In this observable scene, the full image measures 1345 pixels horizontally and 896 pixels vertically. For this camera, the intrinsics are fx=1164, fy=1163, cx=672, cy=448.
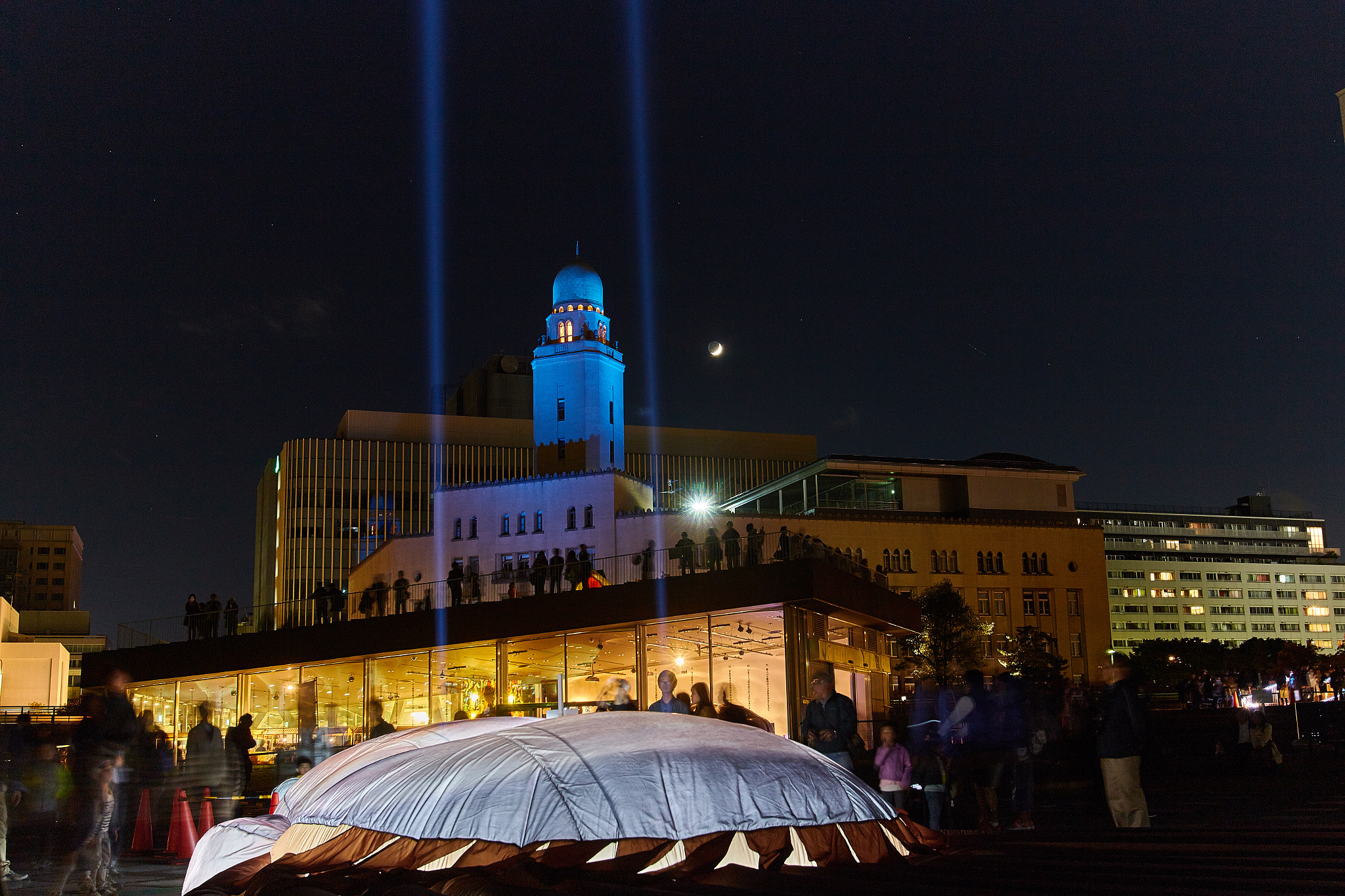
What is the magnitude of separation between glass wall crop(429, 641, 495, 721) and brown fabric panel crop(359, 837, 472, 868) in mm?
28323

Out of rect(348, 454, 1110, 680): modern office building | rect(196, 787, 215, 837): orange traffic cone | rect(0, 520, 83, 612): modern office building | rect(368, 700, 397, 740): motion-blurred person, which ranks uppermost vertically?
rect(0, 520, 83, 612): modern office building

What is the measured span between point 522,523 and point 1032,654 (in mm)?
30642

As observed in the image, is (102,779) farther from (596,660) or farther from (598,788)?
(596,660)

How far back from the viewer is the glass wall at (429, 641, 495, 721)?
1353 inches

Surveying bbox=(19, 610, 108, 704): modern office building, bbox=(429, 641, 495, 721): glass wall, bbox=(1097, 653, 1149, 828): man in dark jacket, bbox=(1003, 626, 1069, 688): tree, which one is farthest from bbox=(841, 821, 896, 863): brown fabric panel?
bbox=(19, 610, 108, 704): modern office building

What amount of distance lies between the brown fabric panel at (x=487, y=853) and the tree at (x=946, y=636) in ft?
186

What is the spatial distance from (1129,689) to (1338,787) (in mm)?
10875

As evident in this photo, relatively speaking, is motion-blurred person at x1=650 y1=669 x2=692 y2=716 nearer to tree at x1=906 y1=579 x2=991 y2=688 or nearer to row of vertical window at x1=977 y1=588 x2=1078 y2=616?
tree at x1=906 y1=579 x2=991 y2=688

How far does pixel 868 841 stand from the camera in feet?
20.7

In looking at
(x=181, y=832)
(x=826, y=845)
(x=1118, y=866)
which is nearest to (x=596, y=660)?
(x=181, y=832)

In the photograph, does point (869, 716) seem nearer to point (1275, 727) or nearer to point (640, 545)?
→ point (1275, 727)

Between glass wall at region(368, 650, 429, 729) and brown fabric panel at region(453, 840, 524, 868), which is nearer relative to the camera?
brown fabric panel at region(453, 840, 524, 868)

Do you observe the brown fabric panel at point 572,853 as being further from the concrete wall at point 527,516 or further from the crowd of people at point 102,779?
the concrete wall at point 527,516

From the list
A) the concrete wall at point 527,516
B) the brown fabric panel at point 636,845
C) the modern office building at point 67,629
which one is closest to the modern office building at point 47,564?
the modern office building at point 67,629
